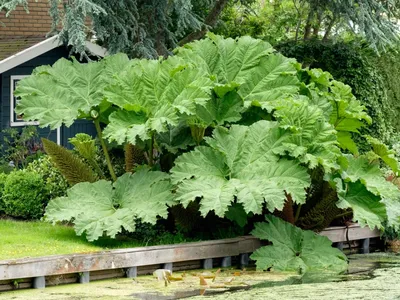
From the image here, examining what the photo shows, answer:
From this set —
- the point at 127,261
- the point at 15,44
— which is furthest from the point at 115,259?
the point at 15,44

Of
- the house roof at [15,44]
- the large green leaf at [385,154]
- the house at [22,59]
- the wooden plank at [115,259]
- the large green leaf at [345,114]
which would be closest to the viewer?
the wooden plank at [115,259]

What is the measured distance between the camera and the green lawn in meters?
13.0

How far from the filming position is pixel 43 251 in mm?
13008

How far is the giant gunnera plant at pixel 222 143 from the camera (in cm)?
1375

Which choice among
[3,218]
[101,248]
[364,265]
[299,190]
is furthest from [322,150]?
[3,218]

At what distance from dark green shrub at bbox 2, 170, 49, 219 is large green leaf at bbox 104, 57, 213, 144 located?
8.96ft

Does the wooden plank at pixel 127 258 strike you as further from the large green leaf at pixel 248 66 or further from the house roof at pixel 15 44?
the house roof at pixel 15 44

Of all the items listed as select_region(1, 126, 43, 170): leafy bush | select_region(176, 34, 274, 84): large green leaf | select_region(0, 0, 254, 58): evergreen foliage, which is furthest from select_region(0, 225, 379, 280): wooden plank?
select_region(1, 126, 43, 170): leafy bush

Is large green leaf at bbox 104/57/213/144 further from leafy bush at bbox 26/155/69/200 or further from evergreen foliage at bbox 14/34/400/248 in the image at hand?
leafy bush at bbox 26/155/69/200

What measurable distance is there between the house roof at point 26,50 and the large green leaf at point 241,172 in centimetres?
656

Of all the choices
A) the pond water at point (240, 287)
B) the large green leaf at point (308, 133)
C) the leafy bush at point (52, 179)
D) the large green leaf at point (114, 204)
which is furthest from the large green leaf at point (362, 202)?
the leafy bush at point (52, 179)

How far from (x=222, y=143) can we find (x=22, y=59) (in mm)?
8104

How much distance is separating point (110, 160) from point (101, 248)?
2742 mm

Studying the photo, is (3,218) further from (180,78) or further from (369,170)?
(369,170)
